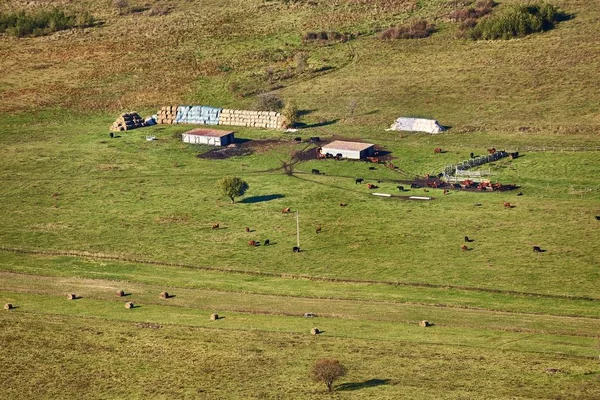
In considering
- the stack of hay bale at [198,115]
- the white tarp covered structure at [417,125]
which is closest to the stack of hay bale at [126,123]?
the stack of hay bale at [198,115]

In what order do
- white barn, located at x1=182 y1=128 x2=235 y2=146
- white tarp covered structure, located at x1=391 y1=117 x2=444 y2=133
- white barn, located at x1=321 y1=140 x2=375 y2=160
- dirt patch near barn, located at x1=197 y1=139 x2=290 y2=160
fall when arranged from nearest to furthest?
1. white barn, located at x1=321 y1=140 x2=375 y2=160
2. dirt patch near barn, located at x1=197 y1=139 x2=290 y2=160
3. white barn, located at x1=182 y1=128 x2=235 y2=146
4. white tarp covered structure, located at x1=391 y1=117 x2=444 y2=133

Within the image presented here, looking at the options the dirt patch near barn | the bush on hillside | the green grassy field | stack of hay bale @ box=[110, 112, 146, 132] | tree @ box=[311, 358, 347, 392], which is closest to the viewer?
tree @ box=[311, 358, 347, 392]

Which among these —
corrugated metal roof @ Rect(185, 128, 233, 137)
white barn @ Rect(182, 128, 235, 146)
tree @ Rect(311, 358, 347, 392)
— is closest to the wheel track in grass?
tree @ Rect(311, 358, 347, 392)

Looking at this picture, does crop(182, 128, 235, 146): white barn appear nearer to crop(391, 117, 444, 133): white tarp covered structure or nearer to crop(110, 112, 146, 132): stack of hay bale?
crop(110, 112, 146, 132): stack of hay bale

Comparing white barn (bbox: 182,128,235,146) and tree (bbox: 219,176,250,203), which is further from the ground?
tree (bbox: 219,176,250,203)

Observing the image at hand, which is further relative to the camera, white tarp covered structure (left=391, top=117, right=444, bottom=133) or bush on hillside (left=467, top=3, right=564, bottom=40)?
bush on hillside (left=467, top=3, right=564, bottom=40)

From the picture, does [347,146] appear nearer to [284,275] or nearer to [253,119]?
[253,119]

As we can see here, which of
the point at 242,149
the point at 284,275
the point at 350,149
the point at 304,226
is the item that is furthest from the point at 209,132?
the point at 284,275

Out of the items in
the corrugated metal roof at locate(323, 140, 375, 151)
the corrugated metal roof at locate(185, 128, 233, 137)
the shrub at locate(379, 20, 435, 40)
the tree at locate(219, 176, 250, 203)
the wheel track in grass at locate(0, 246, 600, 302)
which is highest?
the shrub at locate(379, 20, 435, 40)
